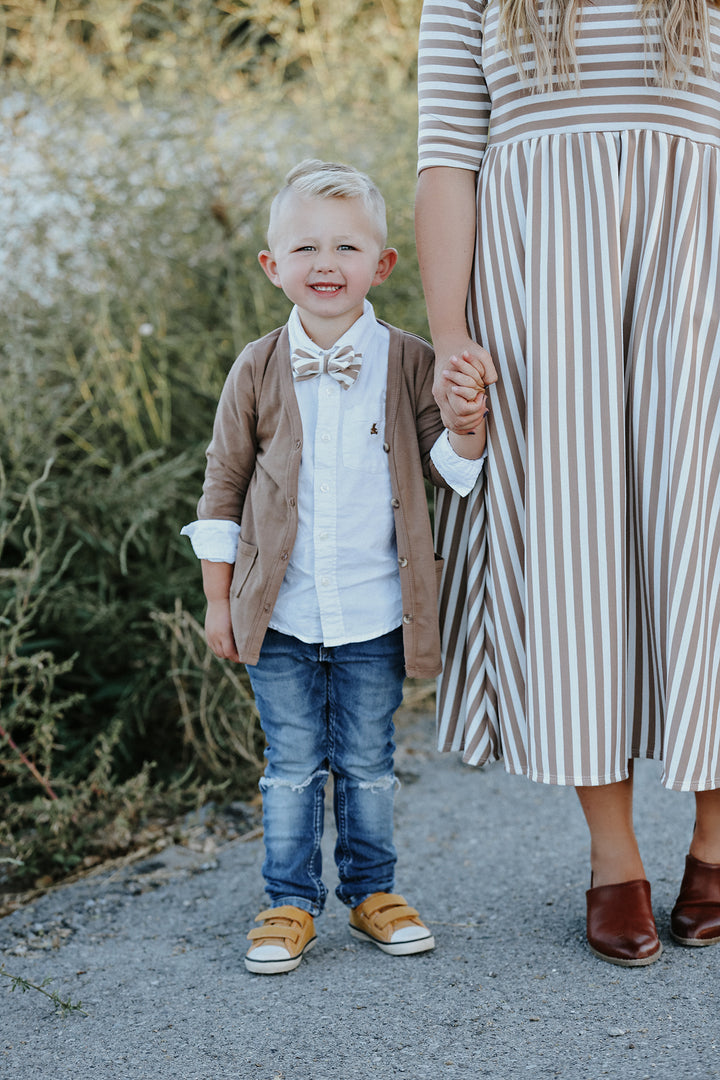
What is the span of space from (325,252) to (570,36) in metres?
0.48

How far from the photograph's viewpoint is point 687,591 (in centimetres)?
167

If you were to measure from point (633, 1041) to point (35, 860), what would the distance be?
1236 millimetres

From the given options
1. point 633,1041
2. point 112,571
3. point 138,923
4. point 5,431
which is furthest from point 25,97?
point 633,1041

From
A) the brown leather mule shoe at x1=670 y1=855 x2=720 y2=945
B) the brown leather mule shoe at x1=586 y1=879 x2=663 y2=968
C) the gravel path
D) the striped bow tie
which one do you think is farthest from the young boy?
the brown leather mule shoe at x1=670 y1=855 x2=720 y2=945

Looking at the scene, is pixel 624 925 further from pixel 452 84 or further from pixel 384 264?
pixel 452 84

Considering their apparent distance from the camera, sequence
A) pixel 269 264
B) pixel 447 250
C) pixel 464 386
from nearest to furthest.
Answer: pixel 464 386 → pixel 447 250 → pixel 269 264

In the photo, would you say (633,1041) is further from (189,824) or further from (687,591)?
(189,824)

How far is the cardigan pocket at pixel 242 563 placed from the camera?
5.95 feet

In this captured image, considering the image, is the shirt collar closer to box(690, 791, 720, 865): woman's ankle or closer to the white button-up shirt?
the white button-up shirt

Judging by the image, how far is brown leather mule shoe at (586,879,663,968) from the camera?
5.72ft

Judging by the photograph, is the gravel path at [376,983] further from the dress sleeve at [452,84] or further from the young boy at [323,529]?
→ the dress sleeve at [452,84]

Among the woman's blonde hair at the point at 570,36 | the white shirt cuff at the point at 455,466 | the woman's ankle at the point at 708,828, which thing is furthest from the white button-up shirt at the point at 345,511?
the woman's ankle at the point at 708,828

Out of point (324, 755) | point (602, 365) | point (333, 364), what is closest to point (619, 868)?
point (324, 755)

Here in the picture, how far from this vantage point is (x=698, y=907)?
1.82 meters
